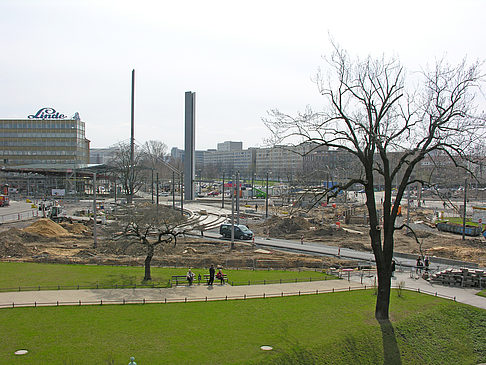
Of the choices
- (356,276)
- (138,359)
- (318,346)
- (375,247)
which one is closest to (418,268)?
(356,276)

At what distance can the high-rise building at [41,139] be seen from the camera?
385ft

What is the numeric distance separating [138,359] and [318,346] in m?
6.35

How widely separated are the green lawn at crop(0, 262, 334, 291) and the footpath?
1.30 metres

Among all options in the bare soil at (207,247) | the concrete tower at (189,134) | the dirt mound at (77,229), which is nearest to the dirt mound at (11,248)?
the bare soil at (207,247)

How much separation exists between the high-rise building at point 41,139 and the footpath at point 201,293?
103792 millimetres

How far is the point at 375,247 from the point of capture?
56.1 ft

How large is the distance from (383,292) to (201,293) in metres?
9.34

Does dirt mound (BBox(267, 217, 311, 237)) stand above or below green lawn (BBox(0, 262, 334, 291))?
below

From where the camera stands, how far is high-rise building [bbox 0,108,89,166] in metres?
117

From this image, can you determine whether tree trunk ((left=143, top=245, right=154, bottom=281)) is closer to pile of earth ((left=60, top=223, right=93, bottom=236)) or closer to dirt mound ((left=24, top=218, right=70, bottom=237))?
dirt mound ((left=24, top=218, right=70, bottom=237))

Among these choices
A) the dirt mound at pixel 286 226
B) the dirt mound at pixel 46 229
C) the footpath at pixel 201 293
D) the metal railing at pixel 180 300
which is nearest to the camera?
the metal railing at pixel 180 300

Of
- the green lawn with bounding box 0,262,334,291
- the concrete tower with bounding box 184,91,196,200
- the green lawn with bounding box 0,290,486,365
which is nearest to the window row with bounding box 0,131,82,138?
the concrete tower with bounding box 184,91,196,200

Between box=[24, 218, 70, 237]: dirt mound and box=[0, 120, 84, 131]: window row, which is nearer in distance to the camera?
box=[24, 218, 70, 237]: dirt mound

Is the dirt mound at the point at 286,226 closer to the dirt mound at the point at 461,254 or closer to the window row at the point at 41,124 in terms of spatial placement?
the dirt mound at the point at 461,254
